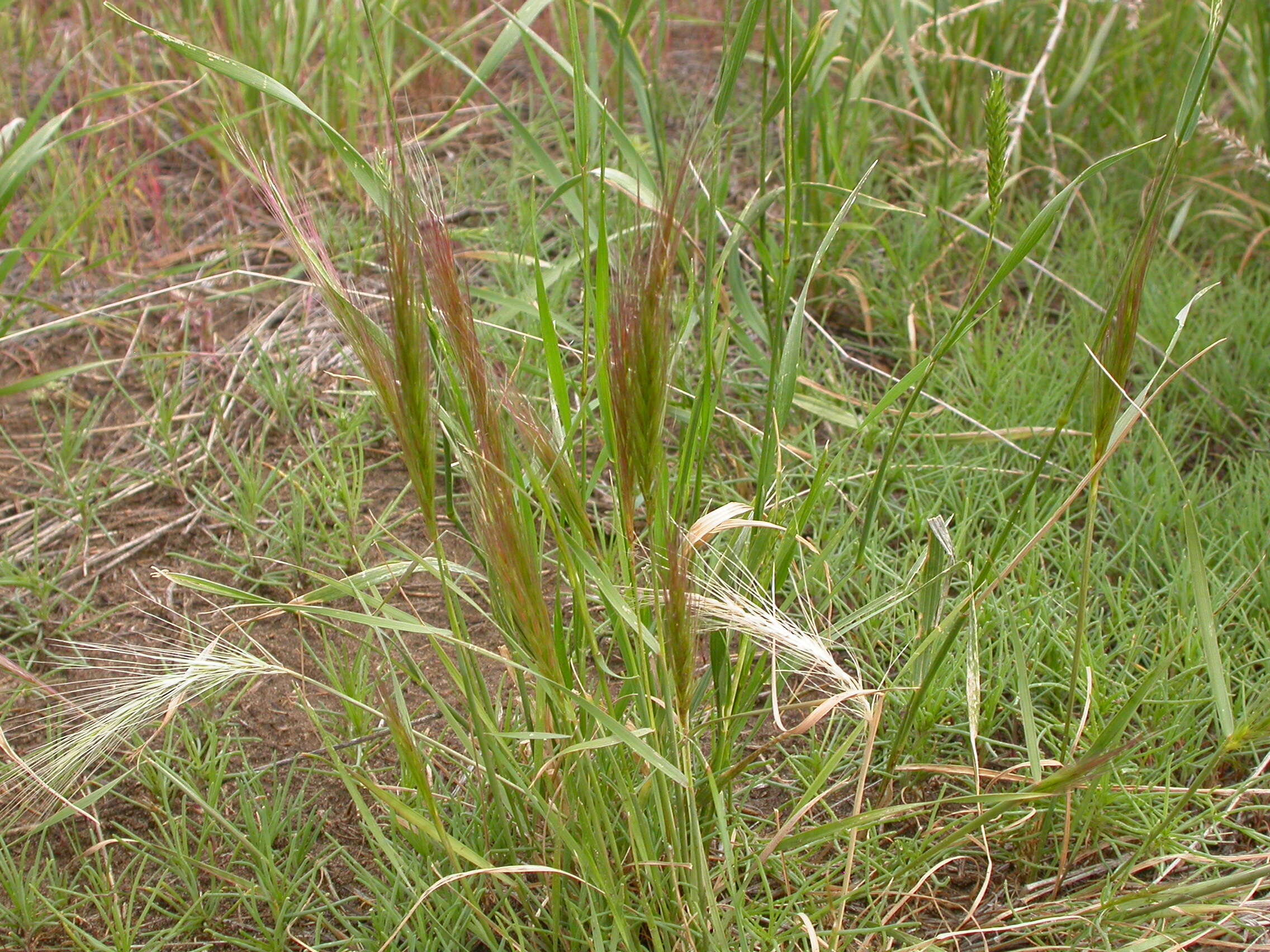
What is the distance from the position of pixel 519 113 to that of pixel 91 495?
141 centimetres

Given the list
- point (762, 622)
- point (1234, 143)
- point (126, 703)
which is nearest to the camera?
point (762, 622)

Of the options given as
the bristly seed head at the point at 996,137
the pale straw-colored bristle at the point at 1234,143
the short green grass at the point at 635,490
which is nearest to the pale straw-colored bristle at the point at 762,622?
the short green grass at the point at 635,490

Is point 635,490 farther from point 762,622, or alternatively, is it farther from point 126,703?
point 126,703

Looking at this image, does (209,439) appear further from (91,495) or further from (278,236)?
(278,236)

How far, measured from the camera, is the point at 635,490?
1086 mm

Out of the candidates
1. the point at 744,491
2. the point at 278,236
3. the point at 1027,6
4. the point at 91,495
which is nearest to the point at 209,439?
the point at 91,495

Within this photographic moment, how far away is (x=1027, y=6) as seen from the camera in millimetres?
2363

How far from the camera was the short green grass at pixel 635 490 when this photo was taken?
1001 millimetres

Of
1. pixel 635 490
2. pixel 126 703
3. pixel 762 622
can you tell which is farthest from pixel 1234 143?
pixel 126 703

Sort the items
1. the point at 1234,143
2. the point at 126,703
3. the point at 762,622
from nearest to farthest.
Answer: the point at 762,622
the point at 126,703
the point at 1234,143

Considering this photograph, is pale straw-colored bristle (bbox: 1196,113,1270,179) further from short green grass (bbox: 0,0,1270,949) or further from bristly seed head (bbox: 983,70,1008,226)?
bristly seed head (bbox: 983,70,1008,226)

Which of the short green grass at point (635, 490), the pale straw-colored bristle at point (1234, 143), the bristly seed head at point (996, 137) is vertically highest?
the bristly seed head at point (996, 137)

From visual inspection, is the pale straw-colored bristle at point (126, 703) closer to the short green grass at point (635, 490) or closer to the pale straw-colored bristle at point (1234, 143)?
the short green grass at point (635, 490)

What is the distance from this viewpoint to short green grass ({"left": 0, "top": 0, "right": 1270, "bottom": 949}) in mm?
1001
